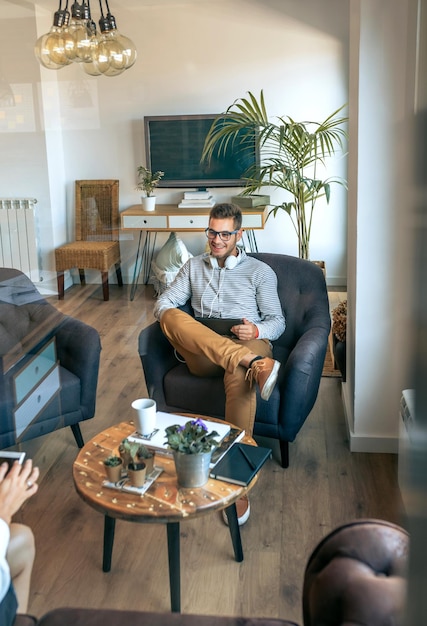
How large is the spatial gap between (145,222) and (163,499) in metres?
1.36

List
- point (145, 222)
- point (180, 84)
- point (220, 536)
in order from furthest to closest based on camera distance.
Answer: point (145, 222) → point (180, 84) → point (220, 536)

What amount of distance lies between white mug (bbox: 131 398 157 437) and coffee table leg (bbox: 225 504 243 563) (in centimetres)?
28

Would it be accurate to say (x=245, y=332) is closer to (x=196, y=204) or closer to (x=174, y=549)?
(x=196, y=204)

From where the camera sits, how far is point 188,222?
2.48 metres

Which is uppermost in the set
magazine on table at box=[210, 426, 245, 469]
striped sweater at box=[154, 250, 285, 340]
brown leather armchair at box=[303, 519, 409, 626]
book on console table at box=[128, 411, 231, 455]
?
striped sweater at box=[154, 250, 285, 340]

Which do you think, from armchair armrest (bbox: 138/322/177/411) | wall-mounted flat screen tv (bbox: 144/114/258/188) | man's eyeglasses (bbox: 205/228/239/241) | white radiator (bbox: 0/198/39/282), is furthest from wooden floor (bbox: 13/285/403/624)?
wall-mounted flat screen tv (bbox: 144/114/258/188)

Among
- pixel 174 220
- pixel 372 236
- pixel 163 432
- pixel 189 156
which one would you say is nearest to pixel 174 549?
pixel 163 432

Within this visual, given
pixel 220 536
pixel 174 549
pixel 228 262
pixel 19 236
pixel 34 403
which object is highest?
pixel 19 236

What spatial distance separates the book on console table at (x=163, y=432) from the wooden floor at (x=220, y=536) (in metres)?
0.29

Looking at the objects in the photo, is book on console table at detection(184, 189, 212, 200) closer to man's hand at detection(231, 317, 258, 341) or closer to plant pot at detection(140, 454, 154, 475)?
man's hand at detection(231, 317, 258, 341)

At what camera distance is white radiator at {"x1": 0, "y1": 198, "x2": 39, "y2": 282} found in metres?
2.16

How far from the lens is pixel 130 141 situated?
2426 mm

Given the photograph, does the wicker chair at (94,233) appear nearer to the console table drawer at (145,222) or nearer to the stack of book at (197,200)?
the console table drawer at (145,222)

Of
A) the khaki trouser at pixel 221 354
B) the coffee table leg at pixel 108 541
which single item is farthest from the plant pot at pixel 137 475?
the khaki trouser at pixel 221 354
